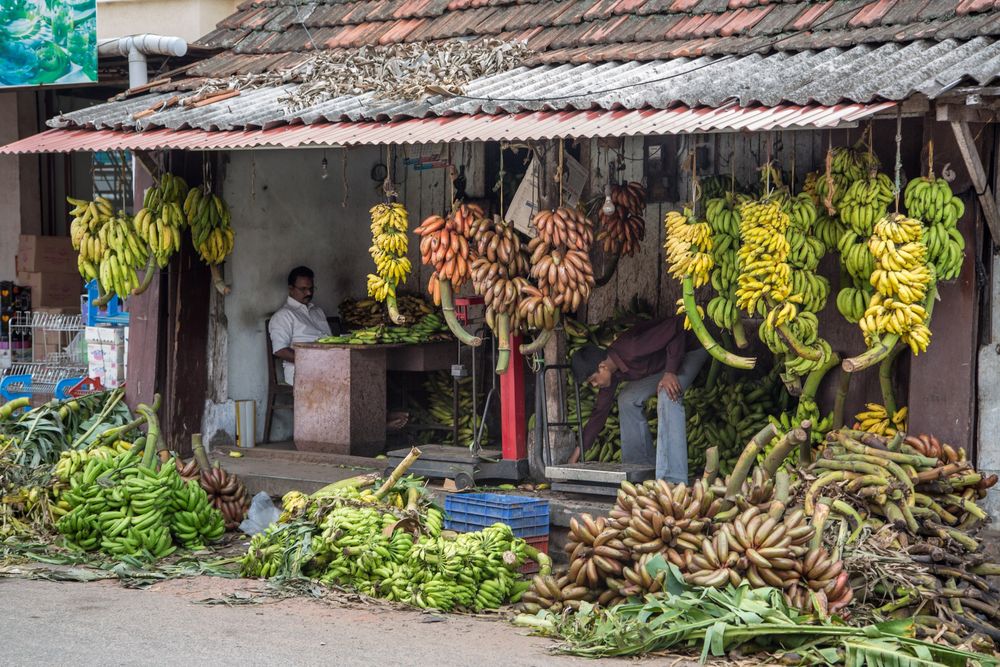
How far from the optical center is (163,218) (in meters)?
10.3

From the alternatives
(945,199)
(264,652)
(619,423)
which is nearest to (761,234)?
(945,199)

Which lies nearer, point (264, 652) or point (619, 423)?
point (264, 652)

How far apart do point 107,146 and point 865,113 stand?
212 inches

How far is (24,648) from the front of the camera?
6.48 m

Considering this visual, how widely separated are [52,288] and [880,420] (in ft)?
29.8

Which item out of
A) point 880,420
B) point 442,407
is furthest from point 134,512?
point 880,420

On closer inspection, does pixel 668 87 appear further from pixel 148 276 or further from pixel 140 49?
pixel 140 49

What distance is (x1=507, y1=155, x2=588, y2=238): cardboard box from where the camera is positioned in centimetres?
917

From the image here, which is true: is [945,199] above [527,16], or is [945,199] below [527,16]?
below

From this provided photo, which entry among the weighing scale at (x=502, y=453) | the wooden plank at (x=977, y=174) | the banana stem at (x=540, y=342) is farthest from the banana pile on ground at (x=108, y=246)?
the wooden plank at (x=977, y=174)

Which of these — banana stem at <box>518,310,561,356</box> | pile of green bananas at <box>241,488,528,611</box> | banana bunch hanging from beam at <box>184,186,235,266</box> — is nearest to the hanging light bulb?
banana stem at <box>518,310,561,356</box>

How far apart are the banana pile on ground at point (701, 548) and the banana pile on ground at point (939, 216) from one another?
5.09 ft

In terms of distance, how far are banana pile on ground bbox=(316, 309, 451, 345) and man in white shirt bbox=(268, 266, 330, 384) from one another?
20 cm

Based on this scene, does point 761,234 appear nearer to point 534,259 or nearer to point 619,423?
point 534,259
